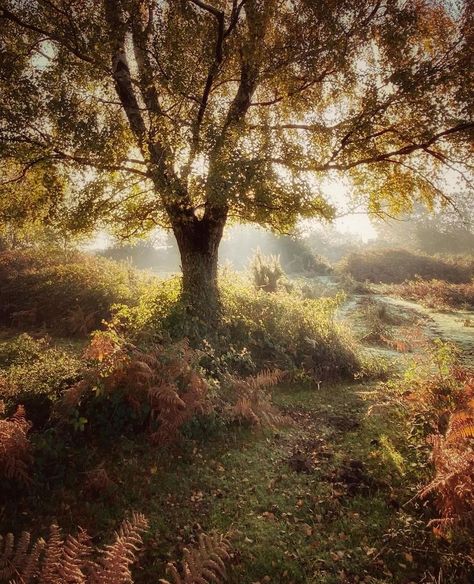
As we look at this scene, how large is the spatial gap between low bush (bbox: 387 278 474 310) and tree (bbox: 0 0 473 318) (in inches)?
473

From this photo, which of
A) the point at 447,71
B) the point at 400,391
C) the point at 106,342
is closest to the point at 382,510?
the point at 400,391

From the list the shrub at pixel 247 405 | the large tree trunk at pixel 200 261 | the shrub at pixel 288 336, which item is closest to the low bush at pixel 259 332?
the shrub at pixel 288 336

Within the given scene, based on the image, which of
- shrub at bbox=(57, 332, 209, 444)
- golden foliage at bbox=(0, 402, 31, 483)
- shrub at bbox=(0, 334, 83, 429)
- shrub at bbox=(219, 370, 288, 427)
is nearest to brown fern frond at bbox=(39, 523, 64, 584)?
golden foliage at bbox=(0, 402, 31, 483)

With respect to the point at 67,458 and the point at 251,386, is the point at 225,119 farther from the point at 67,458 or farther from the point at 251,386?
the point at 67,458

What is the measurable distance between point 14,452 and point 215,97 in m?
7.90

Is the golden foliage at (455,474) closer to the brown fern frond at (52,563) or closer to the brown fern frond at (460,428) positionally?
the brown fern frond at (460,428)

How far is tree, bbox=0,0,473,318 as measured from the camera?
6715 millimetres

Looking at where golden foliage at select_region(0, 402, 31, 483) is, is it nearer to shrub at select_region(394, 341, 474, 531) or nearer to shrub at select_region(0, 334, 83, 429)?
shrub at select_region(0, 334, 83, 429)

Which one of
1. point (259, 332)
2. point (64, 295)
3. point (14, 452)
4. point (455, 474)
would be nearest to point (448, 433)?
point (455, 474)

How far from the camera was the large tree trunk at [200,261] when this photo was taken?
29.0 ft

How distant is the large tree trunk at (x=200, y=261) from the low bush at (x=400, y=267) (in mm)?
20209

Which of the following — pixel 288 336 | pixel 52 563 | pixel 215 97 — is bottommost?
pixel 288 336

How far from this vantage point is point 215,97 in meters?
8.86

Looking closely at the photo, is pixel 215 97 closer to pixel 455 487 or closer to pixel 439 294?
pixel 455 487
